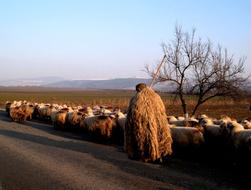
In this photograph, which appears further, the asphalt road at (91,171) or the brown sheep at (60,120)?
the brown sheep at (60,120)

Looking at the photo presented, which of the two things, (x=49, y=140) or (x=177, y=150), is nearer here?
(x=177, y=150)

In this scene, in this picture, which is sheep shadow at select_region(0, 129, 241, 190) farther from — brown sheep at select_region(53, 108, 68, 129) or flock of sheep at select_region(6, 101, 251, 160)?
brown sheep at select_region(53, 108, 68, 129)

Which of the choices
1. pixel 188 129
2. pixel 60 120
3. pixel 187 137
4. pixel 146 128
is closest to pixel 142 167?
pixel 146 128

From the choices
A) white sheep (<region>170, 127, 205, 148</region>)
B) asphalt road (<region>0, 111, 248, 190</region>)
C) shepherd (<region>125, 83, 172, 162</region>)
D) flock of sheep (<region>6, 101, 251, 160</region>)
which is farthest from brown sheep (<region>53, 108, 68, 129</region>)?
shepherd (<region>125, 83, 172, 162</region>)

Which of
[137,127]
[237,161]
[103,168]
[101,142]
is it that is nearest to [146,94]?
[137,127]

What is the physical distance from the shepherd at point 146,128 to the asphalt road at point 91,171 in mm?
534

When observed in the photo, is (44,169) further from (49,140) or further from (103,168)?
(49,140)

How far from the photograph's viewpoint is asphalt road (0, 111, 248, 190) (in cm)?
1014

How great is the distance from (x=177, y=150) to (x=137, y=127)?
385cm

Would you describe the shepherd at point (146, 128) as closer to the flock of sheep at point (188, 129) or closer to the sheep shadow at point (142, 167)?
the sheep shadow at point (142, 167)

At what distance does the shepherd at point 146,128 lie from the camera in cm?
1139

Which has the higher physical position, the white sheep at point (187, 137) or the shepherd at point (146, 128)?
the shepherd at point (146, 128)

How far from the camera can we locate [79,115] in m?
23.7

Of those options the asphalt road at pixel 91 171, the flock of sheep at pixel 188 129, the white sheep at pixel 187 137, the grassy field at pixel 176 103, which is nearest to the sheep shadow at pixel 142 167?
the asphalt road at pixel 91 171
